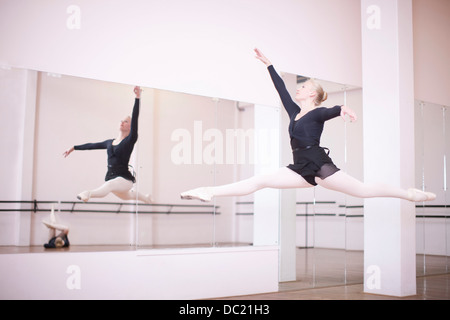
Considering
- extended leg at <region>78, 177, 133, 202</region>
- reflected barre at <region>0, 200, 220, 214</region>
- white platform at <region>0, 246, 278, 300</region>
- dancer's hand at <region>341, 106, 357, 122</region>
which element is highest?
dancer's hand at <region>341, 106, 357, 122</region>

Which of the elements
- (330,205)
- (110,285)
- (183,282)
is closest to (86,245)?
(110,285)

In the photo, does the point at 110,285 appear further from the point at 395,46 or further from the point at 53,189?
the point at 395,46

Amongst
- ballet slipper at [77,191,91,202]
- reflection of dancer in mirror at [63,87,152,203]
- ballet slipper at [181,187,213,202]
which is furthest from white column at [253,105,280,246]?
ballet slipper at [181,187,213,202]

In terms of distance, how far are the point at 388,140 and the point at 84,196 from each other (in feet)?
12.2

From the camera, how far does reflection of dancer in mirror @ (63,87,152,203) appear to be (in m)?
5.27

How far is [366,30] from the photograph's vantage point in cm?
664

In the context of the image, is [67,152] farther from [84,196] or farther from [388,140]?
[388,140]

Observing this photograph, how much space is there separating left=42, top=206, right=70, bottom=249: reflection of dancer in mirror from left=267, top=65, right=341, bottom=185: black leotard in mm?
2295

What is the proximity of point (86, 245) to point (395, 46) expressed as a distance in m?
4.42

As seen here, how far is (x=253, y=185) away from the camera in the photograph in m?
4.34

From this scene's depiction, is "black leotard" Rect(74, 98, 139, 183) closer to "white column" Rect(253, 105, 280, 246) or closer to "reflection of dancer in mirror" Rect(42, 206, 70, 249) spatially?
"reflection of dancer in mirror" Rect(42, 206, 70, 249)

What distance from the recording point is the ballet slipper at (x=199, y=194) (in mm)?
3941

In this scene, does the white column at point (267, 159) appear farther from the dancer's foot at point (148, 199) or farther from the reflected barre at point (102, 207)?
the dancer's foot at point (148, 199)

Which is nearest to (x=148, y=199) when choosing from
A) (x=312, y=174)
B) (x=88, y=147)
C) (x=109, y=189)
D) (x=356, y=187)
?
(x=109, y=189)
